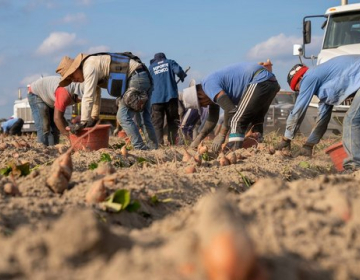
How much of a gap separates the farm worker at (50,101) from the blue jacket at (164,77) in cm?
153

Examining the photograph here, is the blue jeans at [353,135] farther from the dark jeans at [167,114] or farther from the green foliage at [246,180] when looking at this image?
the dark jeans at [167,114]

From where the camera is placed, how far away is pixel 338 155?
6.15 meters

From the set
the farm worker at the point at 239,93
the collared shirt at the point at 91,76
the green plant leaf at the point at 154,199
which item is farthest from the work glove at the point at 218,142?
the green plant leaf at the point at 154,199

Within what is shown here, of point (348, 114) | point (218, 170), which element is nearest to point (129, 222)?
point (218, 170)

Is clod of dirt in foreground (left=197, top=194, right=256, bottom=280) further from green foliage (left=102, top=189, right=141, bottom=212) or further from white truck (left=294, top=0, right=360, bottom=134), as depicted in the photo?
white truck (left=294, top=0, right=360, bottom=134)

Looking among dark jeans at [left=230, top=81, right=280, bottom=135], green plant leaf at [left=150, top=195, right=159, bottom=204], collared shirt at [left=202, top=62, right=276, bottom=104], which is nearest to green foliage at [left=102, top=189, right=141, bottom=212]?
green plant leaf at [left=150, top=195, right=159, bottom=204]

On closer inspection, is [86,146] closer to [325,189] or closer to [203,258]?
[325,189]

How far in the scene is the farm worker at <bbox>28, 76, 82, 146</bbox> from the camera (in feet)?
24.9

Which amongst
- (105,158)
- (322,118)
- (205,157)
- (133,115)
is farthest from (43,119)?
(322,118)

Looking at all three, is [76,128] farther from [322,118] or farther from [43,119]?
[322,118]

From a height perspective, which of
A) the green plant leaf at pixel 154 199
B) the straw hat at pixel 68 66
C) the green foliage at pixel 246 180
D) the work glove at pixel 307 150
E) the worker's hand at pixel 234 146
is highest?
the straw hat at pixel 68 66

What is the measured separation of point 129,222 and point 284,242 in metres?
1.39

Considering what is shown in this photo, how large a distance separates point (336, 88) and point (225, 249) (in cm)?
500

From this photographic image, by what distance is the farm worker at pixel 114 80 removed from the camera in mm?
6484
